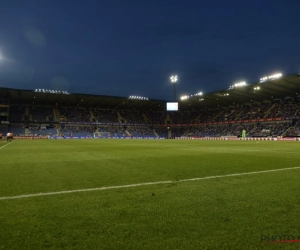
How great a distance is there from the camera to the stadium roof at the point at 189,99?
59.3 metres

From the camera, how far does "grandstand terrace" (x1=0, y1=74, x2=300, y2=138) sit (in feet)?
219

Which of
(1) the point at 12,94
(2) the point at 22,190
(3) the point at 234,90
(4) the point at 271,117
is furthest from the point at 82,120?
(2) the point at 22,190

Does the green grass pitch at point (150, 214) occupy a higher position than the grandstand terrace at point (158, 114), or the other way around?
the grandstand terrace at point (158, 114)

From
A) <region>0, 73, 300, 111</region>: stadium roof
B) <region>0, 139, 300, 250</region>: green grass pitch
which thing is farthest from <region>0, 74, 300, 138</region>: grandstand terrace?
<region>0, 139, 300, 250</region>: green grass pitch

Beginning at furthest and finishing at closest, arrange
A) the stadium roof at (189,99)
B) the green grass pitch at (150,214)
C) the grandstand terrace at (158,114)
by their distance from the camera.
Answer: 1. the grandstand terrace at (158,114)
2. the stadium roof at (189,99)
3. the green grass pitch at (150,214)

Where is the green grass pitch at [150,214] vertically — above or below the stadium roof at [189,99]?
below

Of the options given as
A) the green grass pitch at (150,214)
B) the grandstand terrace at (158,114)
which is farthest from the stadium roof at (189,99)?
the green grass pitch at (150,214)

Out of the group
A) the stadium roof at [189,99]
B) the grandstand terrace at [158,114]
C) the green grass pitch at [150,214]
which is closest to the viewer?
the green grass pitch at [150,214]

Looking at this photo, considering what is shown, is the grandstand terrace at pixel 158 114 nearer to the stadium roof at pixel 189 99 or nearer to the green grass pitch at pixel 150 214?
the stadium roof at pixel 189 99

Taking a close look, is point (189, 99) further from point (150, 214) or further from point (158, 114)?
point (150, 214)

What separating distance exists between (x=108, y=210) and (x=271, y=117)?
7357cm

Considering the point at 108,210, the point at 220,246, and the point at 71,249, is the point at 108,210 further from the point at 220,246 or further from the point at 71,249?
the point at 220,246

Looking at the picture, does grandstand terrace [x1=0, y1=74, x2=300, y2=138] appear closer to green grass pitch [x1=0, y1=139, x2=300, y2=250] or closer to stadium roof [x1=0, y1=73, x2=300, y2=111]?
stadium roof [x1=0, y1=73, x2=300, y2=111]

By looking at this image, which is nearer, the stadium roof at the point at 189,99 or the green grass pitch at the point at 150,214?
the green grass pitch at the point at 150,214
